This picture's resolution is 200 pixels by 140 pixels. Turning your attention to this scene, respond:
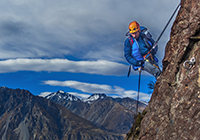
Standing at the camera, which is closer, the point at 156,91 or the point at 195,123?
the point at 195,123

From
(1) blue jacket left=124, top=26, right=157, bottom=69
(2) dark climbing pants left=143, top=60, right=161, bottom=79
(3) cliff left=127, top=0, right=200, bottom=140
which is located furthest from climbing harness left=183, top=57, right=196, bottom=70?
(1) blue jacket left=124, top=26, right=157, bottom=69

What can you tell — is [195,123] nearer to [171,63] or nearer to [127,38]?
[171,63]

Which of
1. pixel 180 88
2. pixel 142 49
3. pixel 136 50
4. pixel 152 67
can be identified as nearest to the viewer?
pixel 180 88

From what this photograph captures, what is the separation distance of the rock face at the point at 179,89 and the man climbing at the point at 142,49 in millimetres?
1503

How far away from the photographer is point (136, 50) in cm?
1274

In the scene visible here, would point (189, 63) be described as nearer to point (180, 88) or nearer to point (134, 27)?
point (180, 88)

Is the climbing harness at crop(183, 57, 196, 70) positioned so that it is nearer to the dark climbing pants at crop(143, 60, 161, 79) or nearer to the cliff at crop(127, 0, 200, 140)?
the cliff at crop(127, 0, 200, 140)

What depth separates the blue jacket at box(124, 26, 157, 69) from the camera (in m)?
12.5

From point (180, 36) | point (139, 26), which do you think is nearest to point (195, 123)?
point (180, 36)

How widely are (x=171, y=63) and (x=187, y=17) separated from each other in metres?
2.57

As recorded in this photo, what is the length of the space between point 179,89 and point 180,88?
0.08 m

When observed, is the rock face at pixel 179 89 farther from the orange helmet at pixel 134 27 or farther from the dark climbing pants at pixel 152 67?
the orange helmet at pixel 134 27

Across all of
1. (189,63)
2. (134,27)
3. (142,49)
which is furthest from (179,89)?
(134,27)

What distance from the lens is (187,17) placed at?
9875 millimetres
